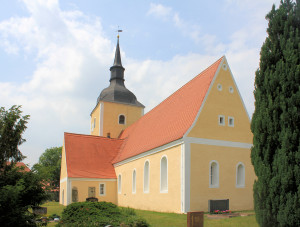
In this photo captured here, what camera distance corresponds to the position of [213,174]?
689 inches

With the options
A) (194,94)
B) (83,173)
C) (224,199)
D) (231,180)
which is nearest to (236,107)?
(194,94)

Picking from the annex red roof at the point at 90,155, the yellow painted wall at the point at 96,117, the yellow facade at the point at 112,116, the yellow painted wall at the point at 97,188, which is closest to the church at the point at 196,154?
the yellow painted wall at the point at 97,188

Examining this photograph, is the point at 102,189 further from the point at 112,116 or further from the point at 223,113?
the point at 223,113

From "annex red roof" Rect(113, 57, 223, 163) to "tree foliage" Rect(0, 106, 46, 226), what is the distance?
9.86 m

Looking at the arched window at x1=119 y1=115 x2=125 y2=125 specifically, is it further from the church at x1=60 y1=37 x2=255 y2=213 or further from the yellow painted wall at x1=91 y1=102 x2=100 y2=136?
the church at x1=60 y1=37 x2=255 y2=213

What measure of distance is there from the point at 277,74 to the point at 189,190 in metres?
8.97

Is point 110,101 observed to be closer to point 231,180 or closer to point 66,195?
point 66,195

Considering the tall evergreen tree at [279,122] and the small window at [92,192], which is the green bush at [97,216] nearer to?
the tall evergreen tree at [279,122]

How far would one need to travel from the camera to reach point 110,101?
36625 mm

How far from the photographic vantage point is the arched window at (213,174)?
1717 centimetres

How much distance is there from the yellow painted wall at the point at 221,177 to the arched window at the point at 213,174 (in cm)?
19

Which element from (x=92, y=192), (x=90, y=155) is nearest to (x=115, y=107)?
(x=90, y=155)

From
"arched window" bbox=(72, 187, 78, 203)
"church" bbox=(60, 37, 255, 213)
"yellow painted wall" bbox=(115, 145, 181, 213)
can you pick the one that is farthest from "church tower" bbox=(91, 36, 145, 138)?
"church" bbox=(60, 37, 255, 213)

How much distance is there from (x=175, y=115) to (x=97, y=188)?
36.4 ft
